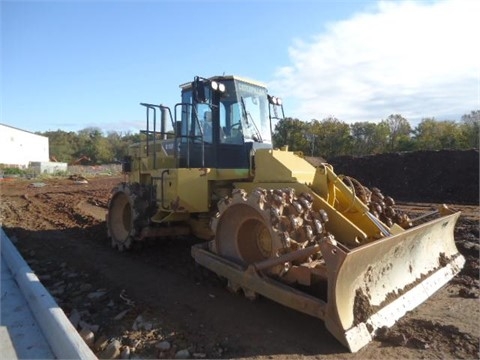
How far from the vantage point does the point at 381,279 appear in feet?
15.5

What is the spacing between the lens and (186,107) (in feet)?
24.8

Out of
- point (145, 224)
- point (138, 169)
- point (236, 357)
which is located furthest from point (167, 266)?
point (236, 357)

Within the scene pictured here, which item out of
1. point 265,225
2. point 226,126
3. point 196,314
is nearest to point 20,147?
point 226,126

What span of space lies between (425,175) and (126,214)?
15.2m

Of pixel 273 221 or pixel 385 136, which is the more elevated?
pixel 385 136

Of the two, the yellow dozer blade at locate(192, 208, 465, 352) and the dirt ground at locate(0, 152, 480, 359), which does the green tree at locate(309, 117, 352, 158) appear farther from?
the yellow dozer blade at locate(192, 208, 465, 352)

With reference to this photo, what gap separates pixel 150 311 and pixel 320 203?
7.74 ft

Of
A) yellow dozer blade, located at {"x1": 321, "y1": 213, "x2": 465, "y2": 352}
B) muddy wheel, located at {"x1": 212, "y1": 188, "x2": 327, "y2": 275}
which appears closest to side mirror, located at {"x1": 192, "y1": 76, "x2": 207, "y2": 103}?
muddy wheel, located at {"x1": 212, "y1": 188, "x2": 327, "y2": 275}

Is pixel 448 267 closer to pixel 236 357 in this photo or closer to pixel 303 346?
pixel 303 346

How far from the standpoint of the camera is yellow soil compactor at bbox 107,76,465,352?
4.30m

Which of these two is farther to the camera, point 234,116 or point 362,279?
point 234,116

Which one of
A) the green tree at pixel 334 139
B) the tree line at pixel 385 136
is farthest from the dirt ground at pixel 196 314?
the green tree at pixel 334 139

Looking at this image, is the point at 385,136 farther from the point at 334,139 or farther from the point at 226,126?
the point at 226,126

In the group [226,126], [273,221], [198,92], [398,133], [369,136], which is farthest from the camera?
[398,133]
